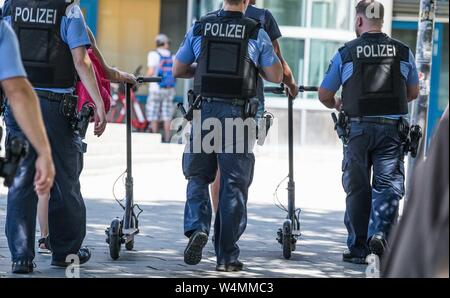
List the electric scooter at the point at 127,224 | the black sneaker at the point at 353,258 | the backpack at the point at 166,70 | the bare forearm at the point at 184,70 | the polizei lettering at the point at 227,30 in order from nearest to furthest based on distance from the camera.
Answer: the polizei lettering at the point at 227,30, the bare forearm at the point at 184,70, the electric scooter at the point at 127,224, the black sneaker at the point at 353,258, the backpack at the point at 166,70

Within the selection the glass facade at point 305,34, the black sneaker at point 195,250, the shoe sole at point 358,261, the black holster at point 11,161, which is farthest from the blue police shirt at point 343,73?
the glass facade at point 305,34

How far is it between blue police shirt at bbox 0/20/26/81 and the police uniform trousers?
282 cm

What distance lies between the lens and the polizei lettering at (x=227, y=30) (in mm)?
7246

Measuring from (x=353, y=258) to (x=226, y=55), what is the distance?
79.1 inches

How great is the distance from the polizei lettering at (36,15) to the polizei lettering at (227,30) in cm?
108

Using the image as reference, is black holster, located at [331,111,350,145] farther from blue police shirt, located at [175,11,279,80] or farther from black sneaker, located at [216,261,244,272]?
black sneaker, located at [216,261,244,272]

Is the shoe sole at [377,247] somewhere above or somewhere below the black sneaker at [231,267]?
above

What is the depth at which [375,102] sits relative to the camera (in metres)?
7.88

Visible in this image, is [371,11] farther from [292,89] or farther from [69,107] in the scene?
[69,107]

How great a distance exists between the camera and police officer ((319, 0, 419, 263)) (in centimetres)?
784

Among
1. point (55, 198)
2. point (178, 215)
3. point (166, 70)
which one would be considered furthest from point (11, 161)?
point (166, 70)

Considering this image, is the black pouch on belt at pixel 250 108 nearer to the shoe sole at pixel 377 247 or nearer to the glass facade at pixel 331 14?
the shoe sole at pixel 377 247

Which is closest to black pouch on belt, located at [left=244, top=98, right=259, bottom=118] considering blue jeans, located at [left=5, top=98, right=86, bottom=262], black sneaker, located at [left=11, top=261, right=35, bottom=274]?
blue jeans, located at [left=5, top=98, right=86, bottom=262]

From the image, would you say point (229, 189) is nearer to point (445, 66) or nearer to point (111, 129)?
point (111, 129)
